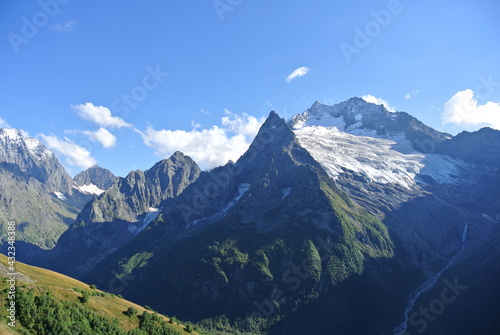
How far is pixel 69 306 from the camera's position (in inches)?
4035

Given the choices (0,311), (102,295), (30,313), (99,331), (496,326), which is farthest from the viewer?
(496,326)

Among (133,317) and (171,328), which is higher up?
(133,317)

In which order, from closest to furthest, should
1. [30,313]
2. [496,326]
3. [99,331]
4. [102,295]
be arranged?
[30,313] < [99,331] < [102,295] < [496,326]

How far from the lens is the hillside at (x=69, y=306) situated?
9188cm

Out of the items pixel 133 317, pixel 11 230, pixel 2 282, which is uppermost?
pixel 11 230

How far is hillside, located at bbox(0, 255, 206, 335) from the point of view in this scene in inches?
3617

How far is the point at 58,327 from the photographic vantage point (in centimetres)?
9306

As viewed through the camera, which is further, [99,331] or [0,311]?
[99,331]

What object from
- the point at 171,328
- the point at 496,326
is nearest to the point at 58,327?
the point at 171,328

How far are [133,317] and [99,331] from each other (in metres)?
19.3

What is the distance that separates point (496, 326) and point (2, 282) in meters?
233

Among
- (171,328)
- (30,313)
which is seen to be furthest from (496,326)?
(30,313)

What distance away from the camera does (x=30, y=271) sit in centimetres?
11881

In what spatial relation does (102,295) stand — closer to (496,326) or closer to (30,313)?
(30,313)
